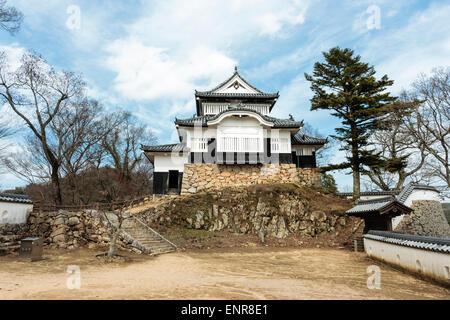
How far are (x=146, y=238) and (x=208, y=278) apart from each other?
761cm

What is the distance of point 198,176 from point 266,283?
13.8 metres

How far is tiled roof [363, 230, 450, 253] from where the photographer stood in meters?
6.64

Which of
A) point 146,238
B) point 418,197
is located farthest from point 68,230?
point 418,197

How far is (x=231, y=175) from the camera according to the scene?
20.5 m

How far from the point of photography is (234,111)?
20422 mm

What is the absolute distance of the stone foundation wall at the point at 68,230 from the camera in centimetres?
1330

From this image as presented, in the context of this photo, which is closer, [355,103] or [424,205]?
[424,205]

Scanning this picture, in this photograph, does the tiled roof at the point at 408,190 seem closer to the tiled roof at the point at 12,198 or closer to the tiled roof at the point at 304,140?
the tiled roof at the point at 304,140

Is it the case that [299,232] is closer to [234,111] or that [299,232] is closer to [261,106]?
[234,111]

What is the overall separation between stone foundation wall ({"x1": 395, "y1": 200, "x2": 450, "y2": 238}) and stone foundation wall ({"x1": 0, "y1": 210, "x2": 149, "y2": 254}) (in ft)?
55.6

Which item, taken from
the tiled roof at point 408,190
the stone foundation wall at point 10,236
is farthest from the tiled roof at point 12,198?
the tiled roof at point 408,190

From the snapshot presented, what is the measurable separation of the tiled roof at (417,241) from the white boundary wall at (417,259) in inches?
5.4
